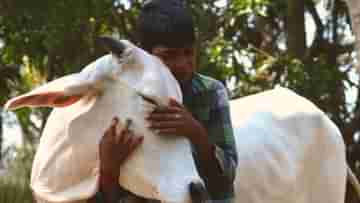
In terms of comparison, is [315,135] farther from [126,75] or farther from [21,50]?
[21,50]

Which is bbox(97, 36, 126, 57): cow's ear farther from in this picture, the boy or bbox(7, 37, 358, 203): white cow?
the boy

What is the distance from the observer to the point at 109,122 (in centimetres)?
239

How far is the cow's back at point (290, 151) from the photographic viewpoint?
3.88 meters

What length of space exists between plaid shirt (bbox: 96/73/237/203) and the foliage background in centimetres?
321

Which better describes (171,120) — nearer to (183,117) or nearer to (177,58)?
(183,117)

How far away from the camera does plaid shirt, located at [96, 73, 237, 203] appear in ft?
8.54

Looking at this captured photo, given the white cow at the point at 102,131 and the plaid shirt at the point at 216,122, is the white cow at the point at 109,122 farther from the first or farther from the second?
the plaid shirt at the point at 216,122

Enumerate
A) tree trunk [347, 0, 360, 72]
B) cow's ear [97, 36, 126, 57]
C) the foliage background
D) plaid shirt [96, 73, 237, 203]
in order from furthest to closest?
the foliage background → tree trunk [347, 0, 360, 72] → plaid shirt [96, 73, 237, 203] → cow's ear [97, 36, 126, 57]

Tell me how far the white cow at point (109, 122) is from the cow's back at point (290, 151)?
1451 millimetres

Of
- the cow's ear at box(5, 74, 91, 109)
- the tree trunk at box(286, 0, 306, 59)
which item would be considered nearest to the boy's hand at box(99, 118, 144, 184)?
the cow's ear at box(5, 74, 91, 109)

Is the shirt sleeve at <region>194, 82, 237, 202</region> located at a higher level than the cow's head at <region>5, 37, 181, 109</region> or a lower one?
lower

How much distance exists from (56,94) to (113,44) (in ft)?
0.61

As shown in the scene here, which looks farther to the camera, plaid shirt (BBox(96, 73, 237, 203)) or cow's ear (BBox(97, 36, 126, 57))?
plaid shirt (BBox(96, 73, 237, 203))

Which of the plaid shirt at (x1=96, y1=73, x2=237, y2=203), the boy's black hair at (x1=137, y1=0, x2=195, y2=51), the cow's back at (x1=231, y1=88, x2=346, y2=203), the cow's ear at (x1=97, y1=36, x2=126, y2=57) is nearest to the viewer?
the cow's ear at (x1=97, y1=36, x2=126, y2=57)
